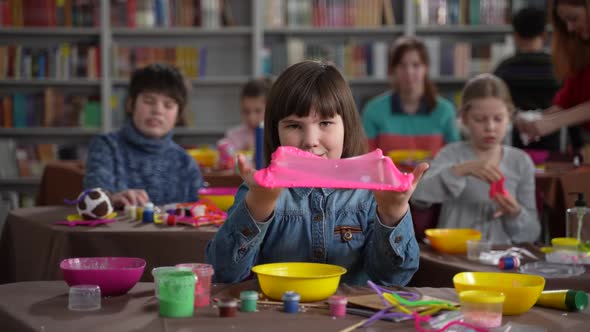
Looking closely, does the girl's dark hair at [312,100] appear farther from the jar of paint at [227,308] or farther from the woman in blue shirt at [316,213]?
the jar of paint at [227,308]

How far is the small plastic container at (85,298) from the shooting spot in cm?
125

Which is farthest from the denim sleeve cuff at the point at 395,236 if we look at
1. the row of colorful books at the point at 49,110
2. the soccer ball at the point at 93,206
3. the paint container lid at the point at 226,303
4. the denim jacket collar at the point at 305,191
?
the row of colorful books at the point at 49,110

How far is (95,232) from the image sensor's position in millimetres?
2232

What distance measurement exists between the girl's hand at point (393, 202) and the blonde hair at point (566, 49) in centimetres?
238

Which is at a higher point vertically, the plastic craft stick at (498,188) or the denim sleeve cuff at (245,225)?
the denim sleeve cuff at (245,225)

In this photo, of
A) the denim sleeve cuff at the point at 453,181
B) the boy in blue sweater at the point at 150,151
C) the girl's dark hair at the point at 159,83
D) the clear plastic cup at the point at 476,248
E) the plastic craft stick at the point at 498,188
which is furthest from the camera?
the girl's dark hair at the point at 159,83

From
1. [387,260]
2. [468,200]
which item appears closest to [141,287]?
[387,260]

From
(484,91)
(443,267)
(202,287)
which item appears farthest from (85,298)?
(484,91)

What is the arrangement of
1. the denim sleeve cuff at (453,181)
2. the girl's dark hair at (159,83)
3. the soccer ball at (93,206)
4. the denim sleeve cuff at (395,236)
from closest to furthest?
1. the denim sleeve cuff at (395,236)
2. the soccer ball at (93,206)
3. the denim sleeve cuff at (453,181)
4. the girl's dark hair at (159,83)

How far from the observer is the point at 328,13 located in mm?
6059

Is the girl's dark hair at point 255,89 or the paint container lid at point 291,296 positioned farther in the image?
the girl's dark hair at point 255,89

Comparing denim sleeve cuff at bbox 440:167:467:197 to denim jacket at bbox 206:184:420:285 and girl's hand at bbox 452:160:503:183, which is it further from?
denim jacket at bbox 206:184:420:285

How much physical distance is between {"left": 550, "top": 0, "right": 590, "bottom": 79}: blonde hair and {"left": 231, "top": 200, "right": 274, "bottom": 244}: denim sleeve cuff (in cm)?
247

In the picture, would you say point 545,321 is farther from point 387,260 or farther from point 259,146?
point 259,146
